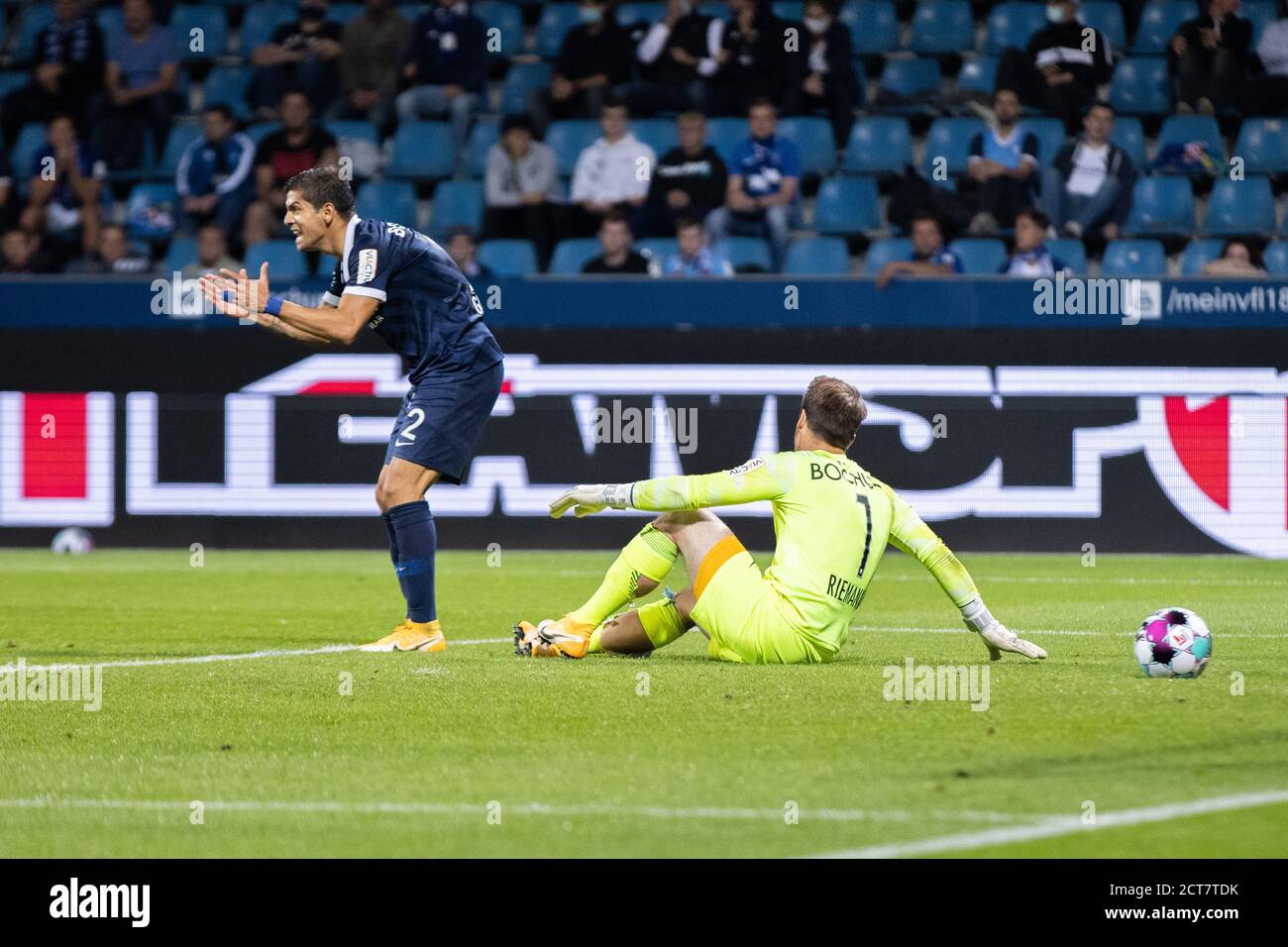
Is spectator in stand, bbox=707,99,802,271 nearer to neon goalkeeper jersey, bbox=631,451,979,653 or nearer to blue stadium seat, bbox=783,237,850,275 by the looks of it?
blue stadium seat, bbox=783,237,850,275

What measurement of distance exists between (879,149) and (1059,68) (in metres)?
1.87

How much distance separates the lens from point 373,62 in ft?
64.1

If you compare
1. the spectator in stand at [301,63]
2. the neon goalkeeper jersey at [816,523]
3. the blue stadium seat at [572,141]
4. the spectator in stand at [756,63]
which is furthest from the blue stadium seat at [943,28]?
the neon goalkeeper jersey at [816,523]

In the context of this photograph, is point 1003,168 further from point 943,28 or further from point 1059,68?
point 943,28

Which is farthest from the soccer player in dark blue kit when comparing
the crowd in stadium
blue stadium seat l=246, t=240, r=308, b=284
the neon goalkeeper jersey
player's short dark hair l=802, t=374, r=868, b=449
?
blue stadium seat l=246, t=240, r=308, b=284

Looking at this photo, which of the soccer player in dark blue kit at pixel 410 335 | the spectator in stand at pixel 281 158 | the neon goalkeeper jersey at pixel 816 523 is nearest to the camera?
the neon goalkeeper jersey at pixel 816 523

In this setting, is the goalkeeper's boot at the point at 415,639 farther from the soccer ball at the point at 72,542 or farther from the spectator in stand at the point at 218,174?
the spectator in stand at the point at 218,174

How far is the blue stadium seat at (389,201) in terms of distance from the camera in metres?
18.4

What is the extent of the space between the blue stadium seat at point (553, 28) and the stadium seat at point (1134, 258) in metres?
6.32

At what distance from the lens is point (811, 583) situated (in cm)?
784

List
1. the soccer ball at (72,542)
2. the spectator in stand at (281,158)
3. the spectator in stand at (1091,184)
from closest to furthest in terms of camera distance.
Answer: the soccer ball at (72,542) < the spectator in stand at (1091,184) < the spectator in stand at (281,158)

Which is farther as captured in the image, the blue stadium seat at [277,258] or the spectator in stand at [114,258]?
the blue stadium seat at [277,258]

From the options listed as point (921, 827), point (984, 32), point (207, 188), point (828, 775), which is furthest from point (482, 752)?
point (984, 32)

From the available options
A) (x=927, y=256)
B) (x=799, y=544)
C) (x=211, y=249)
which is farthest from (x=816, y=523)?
(x=211, y=249)
